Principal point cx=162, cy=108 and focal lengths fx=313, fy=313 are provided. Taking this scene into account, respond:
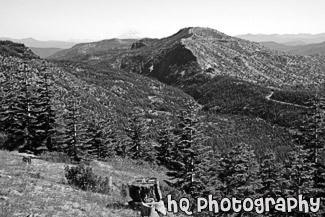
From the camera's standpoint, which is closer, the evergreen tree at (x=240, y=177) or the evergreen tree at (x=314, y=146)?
the evergreen tree at (x=240, y=177)

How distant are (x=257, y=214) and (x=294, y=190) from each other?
3.99 meters

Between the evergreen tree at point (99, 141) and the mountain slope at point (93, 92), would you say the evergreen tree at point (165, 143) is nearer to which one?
the evergreen tree at point (99, 141)

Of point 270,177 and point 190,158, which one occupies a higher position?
point 190,158

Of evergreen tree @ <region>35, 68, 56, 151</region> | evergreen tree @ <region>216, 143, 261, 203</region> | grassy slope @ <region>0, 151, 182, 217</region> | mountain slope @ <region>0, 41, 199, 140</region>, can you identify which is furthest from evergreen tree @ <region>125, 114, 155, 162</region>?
mountain slope @ <region>0, 41, 199, 140</region>

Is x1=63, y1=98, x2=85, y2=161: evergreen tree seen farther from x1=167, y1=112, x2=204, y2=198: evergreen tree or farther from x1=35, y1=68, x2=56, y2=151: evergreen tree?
x1=167, y1=112, x2=204, y2=198: evergreen tree

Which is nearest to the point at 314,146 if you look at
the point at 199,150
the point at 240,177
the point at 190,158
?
the point at 240,177

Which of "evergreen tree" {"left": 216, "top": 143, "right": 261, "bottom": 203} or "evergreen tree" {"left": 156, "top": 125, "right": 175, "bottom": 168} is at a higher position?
"evergreen tree" {"left": 216, "top": 143, "right": 261, "bottom": 203}

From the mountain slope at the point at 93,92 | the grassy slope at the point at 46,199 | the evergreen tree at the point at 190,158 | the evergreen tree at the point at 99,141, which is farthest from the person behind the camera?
the mountain slope at the point at 93,92

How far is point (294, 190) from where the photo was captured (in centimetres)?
2612

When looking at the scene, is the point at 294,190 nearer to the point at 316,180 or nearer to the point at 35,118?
the point at 316,180

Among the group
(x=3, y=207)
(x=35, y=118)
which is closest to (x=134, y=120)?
(x=35, y=118)

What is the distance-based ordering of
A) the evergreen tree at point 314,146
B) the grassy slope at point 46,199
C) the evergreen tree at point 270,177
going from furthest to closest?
the evergreen tree at point 270,177 < the evergreen tree at point 314,146 < the grassy slope at point 46,199

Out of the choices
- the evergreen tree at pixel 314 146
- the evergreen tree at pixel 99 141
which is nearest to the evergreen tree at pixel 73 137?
the evergreen tree at pixel 99 141

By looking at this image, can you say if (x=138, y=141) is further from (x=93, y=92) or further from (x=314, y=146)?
(x=93, y=92)
